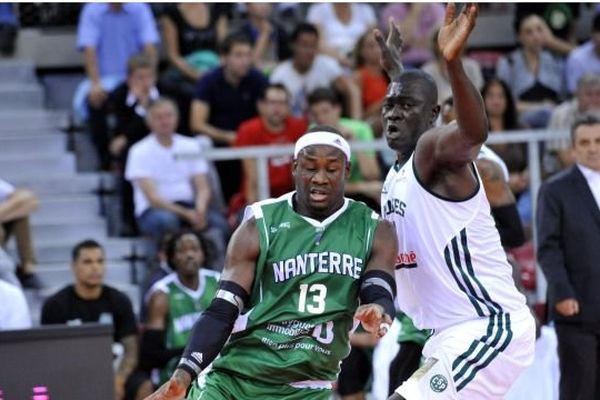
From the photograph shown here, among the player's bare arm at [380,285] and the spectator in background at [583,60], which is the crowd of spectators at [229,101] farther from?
the player's bare arm at [380,285]

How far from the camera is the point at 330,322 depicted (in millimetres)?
7059

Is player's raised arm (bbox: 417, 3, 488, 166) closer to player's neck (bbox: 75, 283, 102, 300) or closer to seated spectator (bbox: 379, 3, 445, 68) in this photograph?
player's neck (bbox: 75, 283, 102, 300)

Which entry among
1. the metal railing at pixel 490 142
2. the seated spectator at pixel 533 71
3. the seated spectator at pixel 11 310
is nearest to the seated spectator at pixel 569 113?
the metal railing at pixel 490 142

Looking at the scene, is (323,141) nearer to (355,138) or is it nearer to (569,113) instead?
(355,138)

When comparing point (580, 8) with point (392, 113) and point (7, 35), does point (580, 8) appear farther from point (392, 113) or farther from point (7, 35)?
point (392, 113)

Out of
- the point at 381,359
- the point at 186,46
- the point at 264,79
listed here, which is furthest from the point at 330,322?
the point at 186,46

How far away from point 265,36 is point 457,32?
8523 mm

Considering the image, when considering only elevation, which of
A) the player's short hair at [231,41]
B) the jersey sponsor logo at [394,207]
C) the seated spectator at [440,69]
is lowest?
the jersey sponsor logo at [394,207]

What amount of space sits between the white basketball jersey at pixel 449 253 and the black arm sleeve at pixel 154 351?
4285mm

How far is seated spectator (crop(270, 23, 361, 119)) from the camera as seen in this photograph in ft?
46.4

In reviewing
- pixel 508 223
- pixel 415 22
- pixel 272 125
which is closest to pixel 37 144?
pixel 272 125

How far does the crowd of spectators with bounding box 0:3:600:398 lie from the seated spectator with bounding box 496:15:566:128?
1 cm

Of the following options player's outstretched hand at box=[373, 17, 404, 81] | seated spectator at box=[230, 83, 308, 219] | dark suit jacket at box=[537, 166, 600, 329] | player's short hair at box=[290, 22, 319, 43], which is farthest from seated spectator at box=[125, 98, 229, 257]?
player's outstretched hand at box=[373, 17, 404, 81]

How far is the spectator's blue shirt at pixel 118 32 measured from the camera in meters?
14.3
